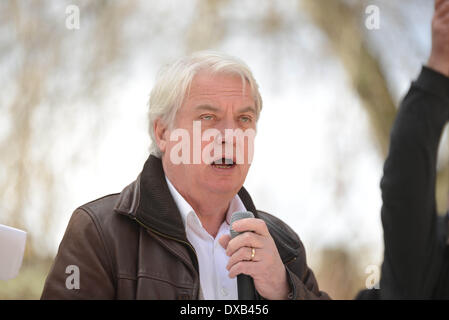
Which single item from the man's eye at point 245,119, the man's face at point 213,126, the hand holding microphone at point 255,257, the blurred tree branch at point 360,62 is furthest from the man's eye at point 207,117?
the blurred tree branch at point 360,62

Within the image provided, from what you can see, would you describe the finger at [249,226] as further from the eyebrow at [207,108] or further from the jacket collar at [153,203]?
the eyebrow at [207,108]

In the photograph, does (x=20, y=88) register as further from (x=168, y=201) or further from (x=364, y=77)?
(x=364, y=77)

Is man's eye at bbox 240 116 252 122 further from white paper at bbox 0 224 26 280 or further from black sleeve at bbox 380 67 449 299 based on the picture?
white paper at bbox 0 224 26 280

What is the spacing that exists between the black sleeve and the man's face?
56 cm

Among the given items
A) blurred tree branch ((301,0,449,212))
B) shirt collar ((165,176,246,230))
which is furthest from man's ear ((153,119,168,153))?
blurred tree branch ((301,0,449,212))

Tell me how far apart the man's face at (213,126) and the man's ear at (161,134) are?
0.23 feet

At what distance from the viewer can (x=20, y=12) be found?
3.03 meters

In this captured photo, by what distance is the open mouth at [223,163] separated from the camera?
165 centimetres

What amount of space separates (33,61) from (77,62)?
0.80 ft

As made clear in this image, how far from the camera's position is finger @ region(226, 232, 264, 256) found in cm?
140

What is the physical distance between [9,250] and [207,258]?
0.57 m

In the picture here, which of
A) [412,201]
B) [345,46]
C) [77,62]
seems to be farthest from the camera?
[345,46]

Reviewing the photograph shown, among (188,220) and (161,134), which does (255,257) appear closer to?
(188,220)
